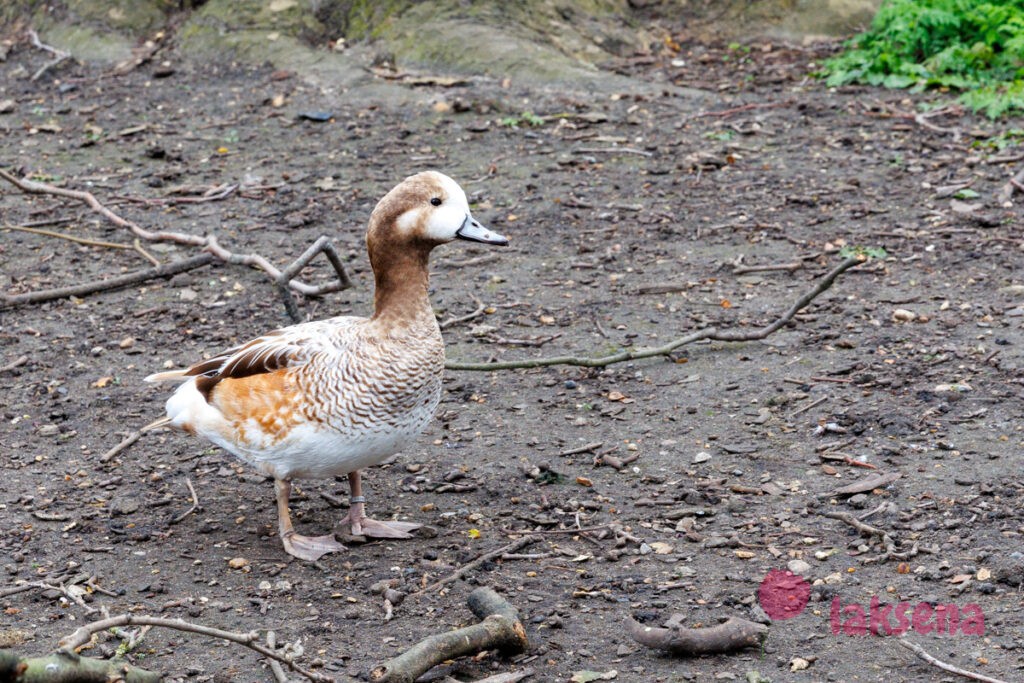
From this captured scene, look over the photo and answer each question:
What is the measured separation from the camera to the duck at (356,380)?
4.46 m

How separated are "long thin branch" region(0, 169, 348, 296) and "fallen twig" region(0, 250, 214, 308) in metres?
0.15

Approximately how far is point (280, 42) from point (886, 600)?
27.6 ft

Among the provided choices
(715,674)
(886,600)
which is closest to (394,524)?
(715,674)

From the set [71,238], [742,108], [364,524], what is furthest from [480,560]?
[742,108]

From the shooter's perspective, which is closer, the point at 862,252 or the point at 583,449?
the point at 583,449

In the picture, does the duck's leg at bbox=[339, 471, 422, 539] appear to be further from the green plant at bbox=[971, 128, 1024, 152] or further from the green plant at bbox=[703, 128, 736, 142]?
the green plant at bbox=[971, 128, 1024, 152]

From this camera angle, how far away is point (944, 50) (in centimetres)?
985

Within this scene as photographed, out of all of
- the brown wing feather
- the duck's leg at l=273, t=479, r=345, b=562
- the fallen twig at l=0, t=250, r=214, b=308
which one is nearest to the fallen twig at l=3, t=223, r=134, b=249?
the fallen twig at l=0, t=250, r=214, b=308

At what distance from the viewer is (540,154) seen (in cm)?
898

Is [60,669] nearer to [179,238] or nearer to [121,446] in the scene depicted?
[121,446]

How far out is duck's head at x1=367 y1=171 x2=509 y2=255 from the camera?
178 inches

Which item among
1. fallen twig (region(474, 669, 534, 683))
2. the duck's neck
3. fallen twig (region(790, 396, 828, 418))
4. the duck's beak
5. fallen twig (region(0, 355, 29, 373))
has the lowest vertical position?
fallen twig (region(0, 355, 29, 373))

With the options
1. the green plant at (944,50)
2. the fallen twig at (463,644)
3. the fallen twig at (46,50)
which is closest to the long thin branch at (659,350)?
the fallen twig at (463,644)

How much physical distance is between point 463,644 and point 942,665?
1516 mm
